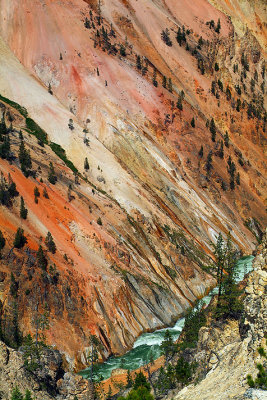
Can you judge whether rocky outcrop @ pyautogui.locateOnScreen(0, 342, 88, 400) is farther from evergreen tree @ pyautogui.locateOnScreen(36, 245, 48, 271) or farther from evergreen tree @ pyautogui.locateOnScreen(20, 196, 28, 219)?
evergreen tree @ pyautogui.locateOnScreen(20, 196, 28, 219)

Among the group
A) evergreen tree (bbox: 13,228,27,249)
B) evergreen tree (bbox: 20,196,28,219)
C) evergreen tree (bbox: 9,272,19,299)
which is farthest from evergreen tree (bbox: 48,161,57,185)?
evergreen tree (bbox: 9,272,19,299)

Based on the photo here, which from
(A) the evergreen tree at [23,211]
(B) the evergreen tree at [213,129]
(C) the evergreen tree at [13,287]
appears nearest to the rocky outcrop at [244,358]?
(C) the evergreen tree at [13,287]

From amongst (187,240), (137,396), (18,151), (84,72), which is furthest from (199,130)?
(137,396)

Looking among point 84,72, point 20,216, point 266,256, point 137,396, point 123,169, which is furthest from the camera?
point 84,72

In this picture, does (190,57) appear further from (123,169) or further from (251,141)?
(123,169)

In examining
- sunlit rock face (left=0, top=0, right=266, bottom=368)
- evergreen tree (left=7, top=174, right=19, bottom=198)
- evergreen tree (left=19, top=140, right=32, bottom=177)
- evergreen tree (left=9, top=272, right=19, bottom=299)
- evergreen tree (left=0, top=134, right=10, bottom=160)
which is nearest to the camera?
evergreen tree (left=9, top=272, right=19, bottom=299)

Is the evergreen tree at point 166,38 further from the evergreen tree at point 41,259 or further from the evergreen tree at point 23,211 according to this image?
the evergreen tree at point 41,259

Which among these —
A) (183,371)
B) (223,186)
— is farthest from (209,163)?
(183,371)
